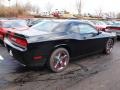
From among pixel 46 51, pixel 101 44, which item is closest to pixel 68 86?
pixel 46 51

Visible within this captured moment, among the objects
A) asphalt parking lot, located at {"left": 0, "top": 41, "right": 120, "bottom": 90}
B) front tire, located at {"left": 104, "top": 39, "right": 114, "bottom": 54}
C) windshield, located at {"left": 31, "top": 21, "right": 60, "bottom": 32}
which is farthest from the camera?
front tire, located at {"left": 104, "top": 39, "right": 114, "bottom": 54}

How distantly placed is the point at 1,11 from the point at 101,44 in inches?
1514

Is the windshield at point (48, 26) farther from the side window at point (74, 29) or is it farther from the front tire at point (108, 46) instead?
the front tire at point (108, 46)

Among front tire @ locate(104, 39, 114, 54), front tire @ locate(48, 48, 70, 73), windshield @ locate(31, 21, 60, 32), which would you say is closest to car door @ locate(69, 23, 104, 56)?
front tire @ locate(48, 48, 70, 73)

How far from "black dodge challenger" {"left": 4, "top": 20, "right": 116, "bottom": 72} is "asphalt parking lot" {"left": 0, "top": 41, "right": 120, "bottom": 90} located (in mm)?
330

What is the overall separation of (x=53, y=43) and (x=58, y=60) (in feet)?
1.96

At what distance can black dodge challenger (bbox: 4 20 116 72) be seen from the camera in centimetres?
523

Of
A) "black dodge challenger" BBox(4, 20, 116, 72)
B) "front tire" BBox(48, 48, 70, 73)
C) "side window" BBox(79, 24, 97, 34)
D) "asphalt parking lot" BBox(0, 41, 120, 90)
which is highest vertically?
"side window" BBox(79, 24, 97, 34)

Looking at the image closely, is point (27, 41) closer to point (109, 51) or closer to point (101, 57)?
point (101, 57)

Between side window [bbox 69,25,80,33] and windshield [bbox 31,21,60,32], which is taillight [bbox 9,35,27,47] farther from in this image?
side window [bbox 69,25,80,33]

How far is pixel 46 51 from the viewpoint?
17.8 feet

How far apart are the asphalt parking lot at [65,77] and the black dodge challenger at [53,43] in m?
0.33

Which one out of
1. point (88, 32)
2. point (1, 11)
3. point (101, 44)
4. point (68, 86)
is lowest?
point (68, 86)

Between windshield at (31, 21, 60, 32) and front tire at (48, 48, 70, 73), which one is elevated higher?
windshield at (31, 21, 60, 32)
